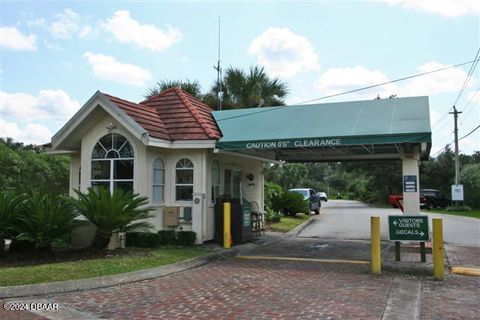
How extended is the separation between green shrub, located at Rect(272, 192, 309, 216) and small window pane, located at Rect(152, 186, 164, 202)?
1182 cm

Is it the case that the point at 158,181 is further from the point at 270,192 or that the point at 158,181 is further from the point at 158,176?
the point at 270,192

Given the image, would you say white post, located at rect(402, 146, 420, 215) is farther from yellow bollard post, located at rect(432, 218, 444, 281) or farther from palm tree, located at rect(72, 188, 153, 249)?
palm tree, located at rect(72, 188, 153, 249)

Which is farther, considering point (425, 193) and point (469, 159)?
point (469, 159)

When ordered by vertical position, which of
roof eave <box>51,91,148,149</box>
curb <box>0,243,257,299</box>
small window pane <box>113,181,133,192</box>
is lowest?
curb <box>0,243,257,299</box>

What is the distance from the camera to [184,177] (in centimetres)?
1429

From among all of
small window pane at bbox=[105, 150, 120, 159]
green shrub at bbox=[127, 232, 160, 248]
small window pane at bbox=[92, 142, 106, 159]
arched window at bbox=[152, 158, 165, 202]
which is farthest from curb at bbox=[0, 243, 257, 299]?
small window pane at bbox=[92, 142, 106, 159]

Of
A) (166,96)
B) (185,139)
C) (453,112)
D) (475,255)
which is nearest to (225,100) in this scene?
(166,96)

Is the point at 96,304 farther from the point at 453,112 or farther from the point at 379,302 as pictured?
the point at 453,112

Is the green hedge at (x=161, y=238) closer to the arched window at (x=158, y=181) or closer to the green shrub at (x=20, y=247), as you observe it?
the arched window at (x=158, y=181)

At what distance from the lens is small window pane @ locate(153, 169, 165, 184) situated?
13966 millimetres

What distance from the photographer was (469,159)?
55.5 meters

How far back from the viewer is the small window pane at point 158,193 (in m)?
13.9

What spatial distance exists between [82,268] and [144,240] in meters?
3.77

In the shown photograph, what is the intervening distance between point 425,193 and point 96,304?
3763 centimetres
